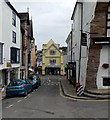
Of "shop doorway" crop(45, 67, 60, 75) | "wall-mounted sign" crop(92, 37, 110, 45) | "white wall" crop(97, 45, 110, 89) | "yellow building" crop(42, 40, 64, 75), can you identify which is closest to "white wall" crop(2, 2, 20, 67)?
"wall-mounted sign" crop(92, 37, 110, 45)

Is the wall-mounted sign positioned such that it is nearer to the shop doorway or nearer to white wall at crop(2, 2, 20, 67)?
white wall at crop(2, 2, 20, 67)

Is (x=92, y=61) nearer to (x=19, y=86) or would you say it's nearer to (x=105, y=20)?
(x=105, y=20)

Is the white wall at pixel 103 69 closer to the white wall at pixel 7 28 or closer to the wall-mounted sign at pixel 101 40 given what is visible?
the wall-mounted sign at pixel 101 40

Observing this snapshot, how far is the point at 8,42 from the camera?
34.3 metres

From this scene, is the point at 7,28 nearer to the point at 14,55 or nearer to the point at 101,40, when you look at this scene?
the point at 14,55

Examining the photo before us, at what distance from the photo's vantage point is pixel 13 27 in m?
37.0

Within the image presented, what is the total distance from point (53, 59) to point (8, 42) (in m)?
53.2

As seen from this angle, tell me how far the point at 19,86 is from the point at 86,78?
18.3 feet

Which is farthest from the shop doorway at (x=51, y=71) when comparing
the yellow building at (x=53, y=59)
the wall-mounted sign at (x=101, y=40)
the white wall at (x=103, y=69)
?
the wall-mounted sign at (x=101, y=40)

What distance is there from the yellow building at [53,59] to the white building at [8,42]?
151 feet

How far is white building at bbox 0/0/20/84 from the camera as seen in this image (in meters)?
31.1

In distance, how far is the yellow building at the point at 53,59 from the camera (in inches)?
3428

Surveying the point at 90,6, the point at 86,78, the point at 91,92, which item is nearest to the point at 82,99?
the point at 91,92

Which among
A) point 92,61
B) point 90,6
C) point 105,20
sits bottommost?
point 92,61
